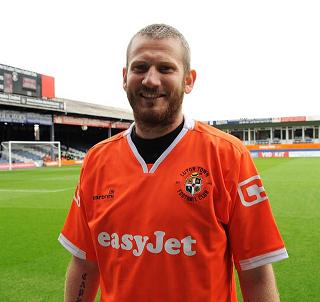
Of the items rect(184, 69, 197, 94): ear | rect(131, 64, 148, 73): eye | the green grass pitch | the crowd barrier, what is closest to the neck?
rect(184, 69, 197, 94): ear

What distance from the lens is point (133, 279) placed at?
4.96 ft

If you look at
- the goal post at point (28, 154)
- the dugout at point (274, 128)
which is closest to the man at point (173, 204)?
the goal post at point (28, 154)

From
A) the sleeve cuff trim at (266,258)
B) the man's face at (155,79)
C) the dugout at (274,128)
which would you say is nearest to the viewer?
the sleeve cuff trim at (266,258)

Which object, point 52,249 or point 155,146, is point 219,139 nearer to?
point 155,146

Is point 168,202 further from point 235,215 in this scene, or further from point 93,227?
point 93,227

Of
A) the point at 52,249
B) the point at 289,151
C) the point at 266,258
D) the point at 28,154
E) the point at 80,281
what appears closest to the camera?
the point at 266,258

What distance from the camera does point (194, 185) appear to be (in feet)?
4.88

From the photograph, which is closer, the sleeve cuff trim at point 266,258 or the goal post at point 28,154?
the sleeve cuff trim at point 266,258

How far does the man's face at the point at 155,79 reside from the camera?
5.13 ft

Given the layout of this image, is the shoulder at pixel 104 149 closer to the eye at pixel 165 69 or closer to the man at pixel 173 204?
the man at pixel 173 204

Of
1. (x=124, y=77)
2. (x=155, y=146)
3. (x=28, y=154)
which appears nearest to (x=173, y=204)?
(x=155, y=146)

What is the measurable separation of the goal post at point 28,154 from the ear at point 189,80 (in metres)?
28.7

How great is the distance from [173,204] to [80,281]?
677mm

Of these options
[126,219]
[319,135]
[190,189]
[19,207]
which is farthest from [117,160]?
[319,135]
